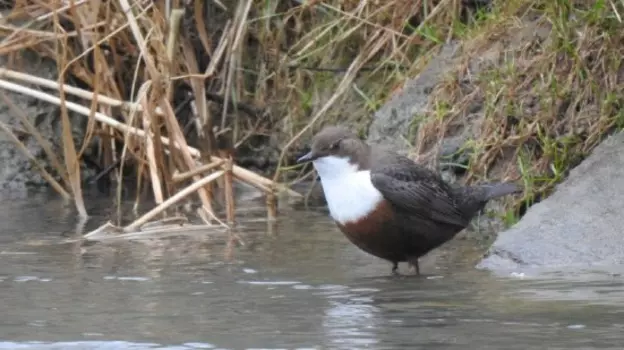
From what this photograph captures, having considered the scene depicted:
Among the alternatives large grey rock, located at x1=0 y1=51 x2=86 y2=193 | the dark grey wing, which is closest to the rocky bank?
the dark grey wing

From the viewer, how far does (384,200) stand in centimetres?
556

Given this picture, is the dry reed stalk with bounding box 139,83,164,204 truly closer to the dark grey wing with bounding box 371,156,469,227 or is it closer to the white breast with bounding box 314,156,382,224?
the white breast with bounding box 314,156,382,224

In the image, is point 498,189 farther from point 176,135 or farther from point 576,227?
point 176,135

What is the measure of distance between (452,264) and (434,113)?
4.88ft

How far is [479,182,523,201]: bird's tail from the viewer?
5.98 meters

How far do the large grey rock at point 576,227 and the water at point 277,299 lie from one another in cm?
20

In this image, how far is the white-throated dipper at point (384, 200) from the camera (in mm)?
5496

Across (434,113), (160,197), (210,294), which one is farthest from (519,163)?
(210,294)

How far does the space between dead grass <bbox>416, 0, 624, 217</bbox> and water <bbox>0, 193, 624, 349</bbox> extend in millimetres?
607

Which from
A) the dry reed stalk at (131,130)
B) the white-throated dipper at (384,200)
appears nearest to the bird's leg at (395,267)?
the white-throated dipper at (384,200)

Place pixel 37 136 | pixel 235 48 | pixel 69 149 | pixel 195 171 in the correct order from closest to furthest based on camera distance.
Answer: pixel 195 171, pixel 69 149, pixel 37 136, pixel 235 48

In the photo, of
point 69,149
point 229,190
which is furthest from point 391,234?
point 69,149

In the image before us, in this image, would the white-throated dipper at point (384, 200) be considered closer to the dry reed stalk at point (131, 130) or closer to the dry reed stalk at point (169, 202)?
the dry reed stalk at point (169, 202)

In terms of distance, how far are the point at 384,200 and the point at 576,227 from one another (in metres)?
0.77
